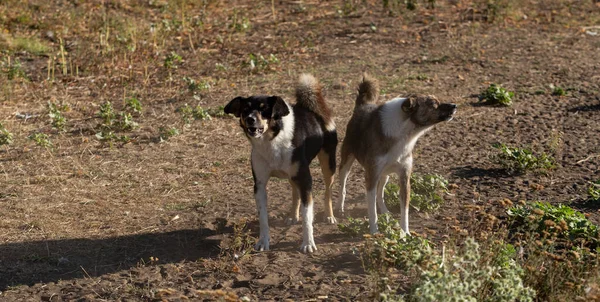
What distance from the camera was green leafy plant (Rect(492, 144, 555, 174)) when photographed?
27.0 feet

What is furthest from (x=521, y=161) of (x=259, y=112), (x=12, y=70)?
(x=12, y=70)

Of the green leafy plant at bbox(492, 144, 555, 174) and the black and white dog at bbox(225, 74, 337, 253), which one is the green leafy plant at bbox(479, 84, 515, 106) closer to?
the green leafy plant at bbox(492, 144, 555, 174)

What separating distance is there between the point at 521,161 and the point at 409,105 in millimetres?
2154

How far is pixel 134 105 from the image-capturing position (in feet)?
33.9

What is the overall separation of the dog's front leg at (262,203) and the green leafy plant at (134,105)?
13.5 feet

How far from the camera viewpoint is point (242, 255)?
6.43m

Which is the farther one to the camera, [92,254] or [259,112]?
[92,254]

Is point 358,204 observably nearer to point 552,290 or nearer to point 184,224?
point 184,224

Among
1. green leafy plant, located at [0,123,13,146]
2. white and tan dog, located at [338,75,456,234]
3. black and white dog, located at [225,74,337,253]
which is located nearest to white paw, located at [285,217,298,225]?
black and white dog, located at [225,74,337,253]

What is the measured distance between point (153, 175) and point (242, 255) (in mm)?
2541

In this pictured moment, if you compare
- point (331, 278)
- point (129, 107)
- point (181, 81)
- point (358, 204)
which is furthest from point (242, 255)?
point (181, 81)

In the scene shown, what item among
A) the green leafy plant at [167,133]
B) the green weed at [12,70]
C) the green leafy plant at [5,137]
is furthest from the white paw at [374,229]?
the green weed at [12,70]

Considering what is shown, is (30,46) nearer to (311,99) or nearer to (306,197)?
(311,99)

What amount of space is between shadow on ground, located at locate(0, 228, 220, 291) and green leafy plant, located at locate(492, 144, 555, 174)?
3.17m
